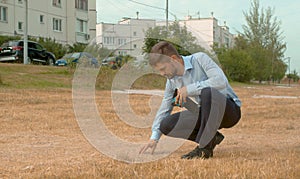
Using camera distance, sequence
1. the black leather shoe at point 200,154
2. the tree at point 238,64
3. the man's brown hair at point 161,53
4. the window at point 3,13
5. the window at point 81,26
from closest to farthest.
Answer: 1. the man's brown hair at point 161,53
2. the black leather shoe at point 200,154
3. the window at point 3,13
4. the tree at point 238,64
5. the window at point 81,26

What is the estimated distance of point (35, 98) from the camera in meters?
11.7

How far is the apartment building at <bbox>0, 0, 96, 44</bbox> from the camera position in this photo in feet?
121

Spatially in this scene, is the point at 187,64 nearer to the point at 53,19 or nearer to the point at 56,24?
the point at 53,19

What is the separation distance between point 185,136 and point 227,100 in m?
0.56

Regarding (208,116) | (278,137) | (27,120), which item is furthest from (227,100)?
(27,120)

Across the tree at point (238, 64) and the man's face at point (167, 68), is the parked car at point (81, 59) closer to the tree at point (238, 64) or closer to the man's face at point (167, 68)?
the man's face at point (167, 68)

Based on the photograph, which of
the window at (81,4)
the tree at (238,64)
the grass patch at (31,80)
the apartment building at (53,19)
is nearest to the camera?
the grass patch at (31,80)

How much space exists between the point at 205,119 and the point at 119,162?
0.85 meters

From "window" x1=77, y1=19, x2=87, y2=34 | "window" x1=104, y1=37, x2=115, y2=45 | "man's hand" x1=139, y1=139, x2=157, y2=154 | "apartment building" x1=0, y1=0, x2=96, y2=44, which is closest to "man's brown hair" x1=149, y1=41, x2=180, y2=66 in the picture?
"man's hand" x1=139, y1=139, x2=157, y2=154

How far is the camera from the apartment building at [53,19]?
121 ft

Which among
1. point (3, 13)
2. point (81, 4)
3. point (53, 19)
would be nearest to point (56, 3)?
point (53, 19)

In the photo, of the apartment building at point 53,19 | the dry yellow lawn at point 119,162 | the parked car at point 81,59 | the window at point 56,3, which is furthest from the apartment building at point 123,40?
the window at point 56,3

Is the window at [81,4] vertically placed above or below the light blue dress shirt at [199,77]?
above

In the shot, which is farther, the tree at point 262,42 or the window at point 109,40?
the tree at point 262,42
